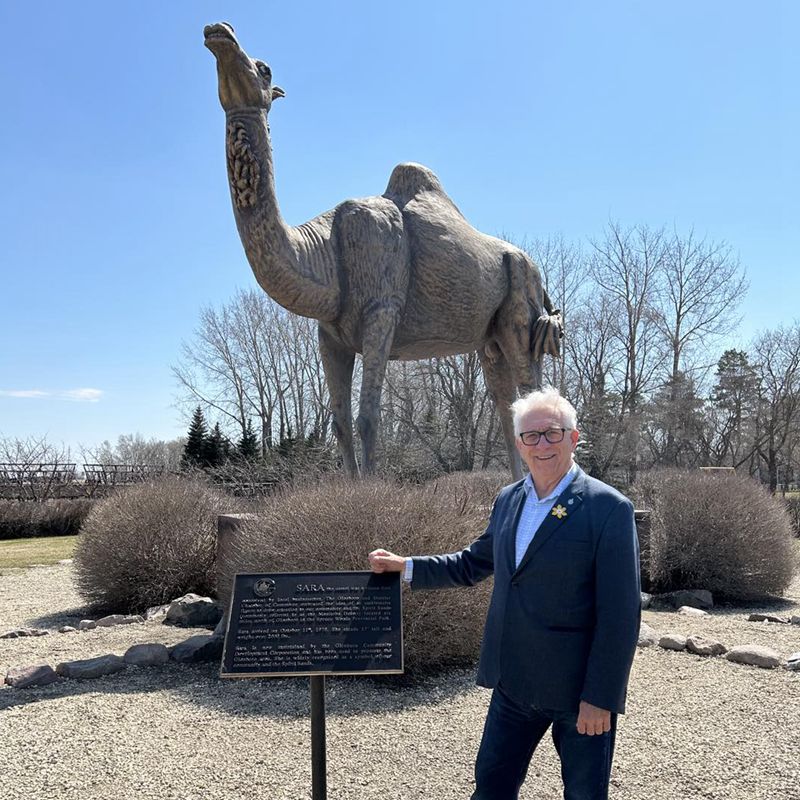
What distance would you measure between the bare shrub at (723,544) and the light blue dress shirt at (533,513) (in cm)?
825

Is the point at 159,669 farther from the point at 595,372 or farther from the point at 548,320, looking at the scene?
the point at 595,372

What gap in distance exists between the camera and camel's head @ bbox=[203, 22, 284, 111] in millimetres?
5227

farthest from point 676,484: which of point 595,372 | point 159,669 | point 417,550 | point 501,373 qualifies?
point 595,372

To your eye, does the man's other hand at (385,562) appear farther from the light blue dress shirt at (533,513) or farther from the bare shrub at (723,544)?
the bare shrub at (723,544)

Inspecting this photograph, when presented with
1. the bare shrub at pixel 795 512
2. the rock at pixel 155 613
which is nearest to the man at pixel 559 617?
the rock at pixel 155 613

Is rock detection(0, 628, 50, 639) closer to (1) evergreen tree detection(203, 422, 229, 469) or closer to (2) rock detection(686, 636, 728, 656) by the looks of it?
(2) rock detection(686, 636, 728, 656)

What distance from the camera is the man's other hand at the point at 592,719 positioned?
2244mm

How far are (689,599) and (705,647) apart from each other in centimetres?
339

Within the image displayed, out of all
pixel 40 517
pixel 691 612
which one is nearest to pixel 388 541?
pixel 691 612

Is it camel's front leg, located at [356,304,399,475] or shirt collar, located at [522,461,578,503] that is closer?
shirt collar, located at [522,461,578,503]

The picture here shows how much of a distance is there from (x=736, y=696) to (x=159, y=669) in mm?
4163

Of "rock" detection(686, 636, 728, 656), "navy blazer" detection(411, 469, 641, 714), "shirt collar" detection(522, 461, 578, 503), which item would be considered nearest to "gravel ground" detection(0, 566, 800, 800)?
"rock" detection(686, 636, 728, 656)

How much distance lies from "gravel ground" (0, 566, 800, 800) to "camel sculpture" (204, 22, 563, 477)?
2.41 m

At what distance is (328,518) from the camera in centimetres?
522
